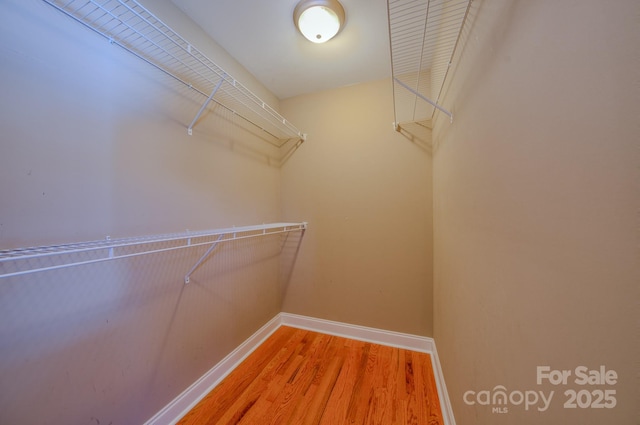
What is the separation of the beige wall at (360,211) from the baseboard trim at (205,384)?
0.46m

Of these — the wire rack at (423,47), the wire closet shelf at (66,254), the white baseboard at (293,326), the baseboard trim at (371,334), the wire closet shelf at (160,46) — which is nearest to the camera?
the wire closet shelf at (66,254)

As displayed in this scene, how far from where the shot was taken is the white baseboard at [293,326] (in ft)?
3.67

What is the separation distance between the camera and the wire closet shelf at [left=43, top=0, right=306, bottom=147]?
806 mm

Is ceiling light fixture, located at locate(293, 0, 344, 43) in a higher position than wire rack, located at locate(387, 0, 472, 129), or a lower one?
higher

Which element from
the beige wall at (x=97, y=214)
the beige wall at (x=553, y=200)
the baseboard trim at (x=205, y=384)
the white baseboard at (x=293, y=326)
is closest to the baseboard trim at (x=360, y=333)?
the white baseboard at (x=293, y=326)

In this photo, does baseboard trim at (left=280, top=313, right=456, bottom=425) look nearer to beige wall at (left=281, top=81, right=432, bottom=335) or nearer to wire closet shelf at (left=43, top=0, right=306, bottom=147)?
beige wall at (left=281, top=81, right=432, bottom=335)

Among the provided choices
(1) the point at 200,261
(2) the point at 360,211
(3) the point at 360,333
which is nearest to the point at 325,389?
(3) the point at 360,333

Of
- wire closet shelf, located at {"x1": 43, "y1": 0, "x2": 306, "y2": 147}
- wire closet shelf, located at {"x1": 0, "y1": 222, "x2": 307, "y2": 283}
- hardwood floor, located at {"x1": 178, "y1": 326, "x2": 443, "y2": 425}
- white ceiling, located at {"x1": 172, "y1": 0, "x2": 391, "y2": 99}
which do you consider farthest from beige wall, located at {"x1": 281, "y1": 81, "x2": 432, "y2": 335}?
wire closet shelf, located at {"x1": 0, "y1": 222, "x2": 307, "y2": 283}

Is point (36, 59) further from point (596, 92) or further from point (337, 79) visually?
point (337, 79)

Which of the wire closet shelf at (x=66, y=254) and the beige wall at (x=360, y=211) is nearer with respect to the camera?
the wire closet shelf at (x=66, y=254)

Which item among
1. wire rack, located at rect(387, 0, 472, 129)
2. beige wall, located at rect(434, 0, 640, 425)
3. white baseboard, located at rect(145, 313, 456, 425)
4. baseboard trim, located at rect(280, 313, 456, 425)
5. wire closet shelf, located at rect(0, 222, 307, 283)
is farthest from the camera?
baseboard trim, located at rect(280, 313, 456, 425)

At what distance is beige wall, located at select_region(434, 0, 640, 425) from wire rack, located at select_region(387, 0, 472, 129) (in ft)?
1.03

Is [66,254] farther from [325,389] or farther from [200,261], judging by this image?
[325,389]

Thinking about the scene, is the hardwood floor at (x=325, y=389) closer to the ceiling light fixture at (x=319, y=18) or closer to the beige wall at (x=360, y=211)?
the beige wall at (x=360, y=211)
